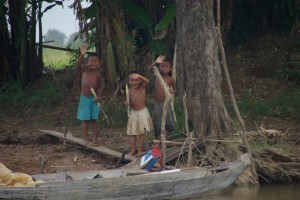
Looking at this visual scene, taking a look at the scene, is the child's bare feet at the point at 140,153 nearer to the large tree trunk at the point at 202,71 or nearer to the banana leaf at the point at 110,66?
the large tree trunk at the point at 202,71

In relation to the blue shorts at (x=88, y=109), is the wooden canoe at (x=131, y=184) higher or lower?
lower

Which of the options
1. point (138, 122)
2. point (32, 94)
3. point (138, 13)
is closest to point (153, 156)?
point (138, 122)

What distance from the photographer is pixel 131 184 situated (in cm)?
750

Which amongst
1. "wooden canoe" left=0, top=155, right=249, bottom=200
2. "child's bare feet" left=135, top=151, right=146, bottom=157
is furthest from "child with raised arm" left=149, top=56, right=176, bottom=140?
"wooden canoe" left=0, top=155, right=249, bottom=200

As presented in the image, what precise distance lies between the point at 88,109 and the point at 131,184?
88.3 inches

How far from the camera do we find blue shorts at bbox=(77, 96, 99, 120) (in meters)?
9.53

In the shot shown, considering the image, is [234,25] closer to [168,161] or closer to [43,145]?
[43,145]

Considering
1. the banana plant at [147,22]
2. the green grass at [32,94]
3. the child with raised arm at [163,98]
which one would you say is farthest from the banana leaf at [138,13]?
the child with raised arm at [163,98]

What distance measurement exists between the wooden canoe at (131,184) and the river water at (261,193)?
1.41ft

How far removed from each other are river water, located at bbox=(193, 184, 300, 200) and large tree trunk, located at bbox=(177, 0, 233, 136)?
738 millimetres

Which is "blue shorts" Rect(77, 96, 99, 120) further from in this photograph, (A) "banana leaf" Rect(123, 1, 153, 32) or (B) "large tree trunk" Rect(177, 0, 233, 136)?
(A) "banana leaf" Rect(123, 1, 153, 32)

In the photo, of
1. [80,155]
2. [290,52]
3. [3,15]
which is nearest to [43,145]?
[80,155]

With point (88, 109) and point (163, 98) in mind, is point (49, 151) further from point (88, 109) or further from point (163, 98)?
point (163, 98)

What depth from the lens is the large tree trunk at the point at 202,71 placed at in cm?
909
